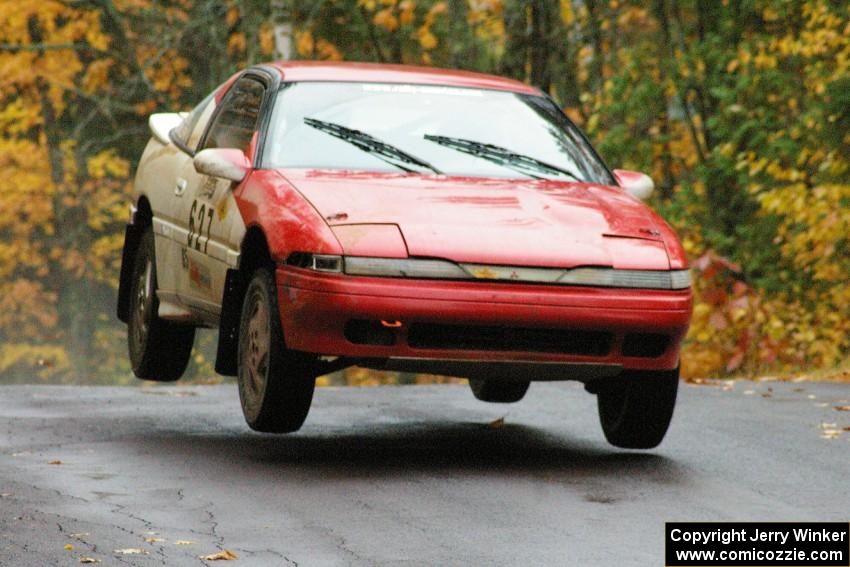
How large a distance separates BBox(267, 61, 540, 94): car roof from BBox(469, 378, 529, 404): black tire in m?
1.84

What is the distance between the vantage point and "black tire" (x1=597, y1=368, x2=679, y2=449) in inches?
337

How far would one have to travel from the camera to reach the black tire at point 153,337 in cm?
1073

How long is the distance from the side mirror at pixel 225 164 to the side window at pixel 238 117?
24 cm

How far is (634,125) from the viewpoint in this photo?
22.3 meters

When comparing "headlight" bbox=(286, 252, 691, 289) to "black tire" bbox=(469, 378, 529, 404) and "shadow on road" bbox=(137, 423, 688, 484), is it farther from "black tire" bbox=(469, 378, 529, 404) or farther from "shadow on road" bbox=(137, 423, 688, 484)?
"black tire" bbox=(469, 378, 529, 404)

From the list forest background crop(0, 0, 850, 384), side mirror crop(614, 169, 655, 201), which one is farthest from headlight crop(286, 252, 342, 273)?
forest background crop(0, 0, 850, 384)

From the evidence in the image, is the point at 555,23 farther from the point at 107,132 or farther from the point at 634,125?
the point at 107,132

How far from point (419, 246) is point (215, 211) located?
5.58 feet

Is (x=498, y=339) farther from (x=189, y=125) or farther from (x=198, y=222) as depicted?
(x=189, y=125)

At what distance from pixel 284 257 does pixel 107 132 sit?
1007 inches

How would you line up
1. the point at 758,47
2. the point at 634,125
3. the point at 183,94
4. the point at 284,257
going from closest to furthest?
the point at 284,257, the point at 758,47, the point at 634,125, the point at 183,94

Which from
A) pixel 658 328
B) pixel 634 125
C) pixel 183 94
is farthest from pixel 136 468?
pixel 183 94

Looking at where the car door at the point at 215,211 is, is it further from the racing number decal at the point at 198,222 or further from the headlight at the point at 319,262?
the headlight at the point at 319,262

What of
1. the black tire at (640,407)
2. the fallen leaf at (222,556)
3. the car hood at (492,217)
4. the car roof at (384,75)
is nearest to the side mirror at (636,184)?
the car hood at (492,217)
